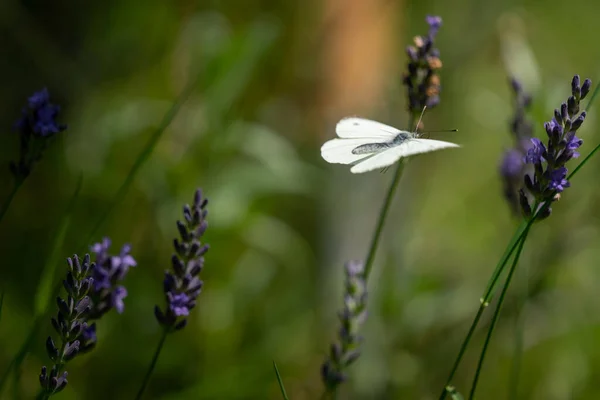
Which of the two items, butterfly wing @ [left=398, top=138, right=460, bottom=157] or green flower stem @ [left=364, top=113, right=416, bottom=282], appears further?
green flower stem @ [left=364, top=113, right=416, bottom=282]

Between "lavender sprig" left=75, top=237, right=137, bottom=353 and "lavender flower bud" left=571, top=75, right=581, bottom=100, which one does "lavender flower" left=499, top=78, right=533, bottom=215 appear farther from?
"lavender sprig" left=75, top=237, right=137, bottom=353

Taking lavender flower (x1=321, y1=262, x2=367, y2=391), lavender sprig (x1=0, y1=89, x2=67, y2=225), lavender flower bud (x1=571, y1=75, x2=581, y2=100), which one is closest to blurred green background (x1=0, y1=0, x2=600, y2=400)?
lavender sprig (x1=0, y1=89, x2=67, y2=225)

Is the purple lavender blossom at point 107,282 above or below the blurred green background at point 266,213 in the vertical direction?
above

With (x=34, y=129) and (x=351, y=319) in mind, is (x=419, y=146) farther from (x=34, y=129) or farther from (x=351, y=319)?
(x=34, y=129)

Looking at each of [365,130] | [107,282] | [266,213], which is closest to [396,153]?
[365,130]

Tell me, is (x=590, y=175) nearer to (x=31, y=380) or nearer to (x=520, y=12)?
(x=520, y=12)

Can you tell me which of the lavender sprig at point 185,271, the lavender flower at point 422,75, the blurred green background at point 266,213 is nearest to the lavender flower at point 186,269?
the lavender sprig at point 185,271

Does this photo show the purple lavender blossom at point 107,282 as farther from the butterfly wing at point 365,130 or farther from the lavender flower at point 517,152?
the lavender flower at point 517,152
